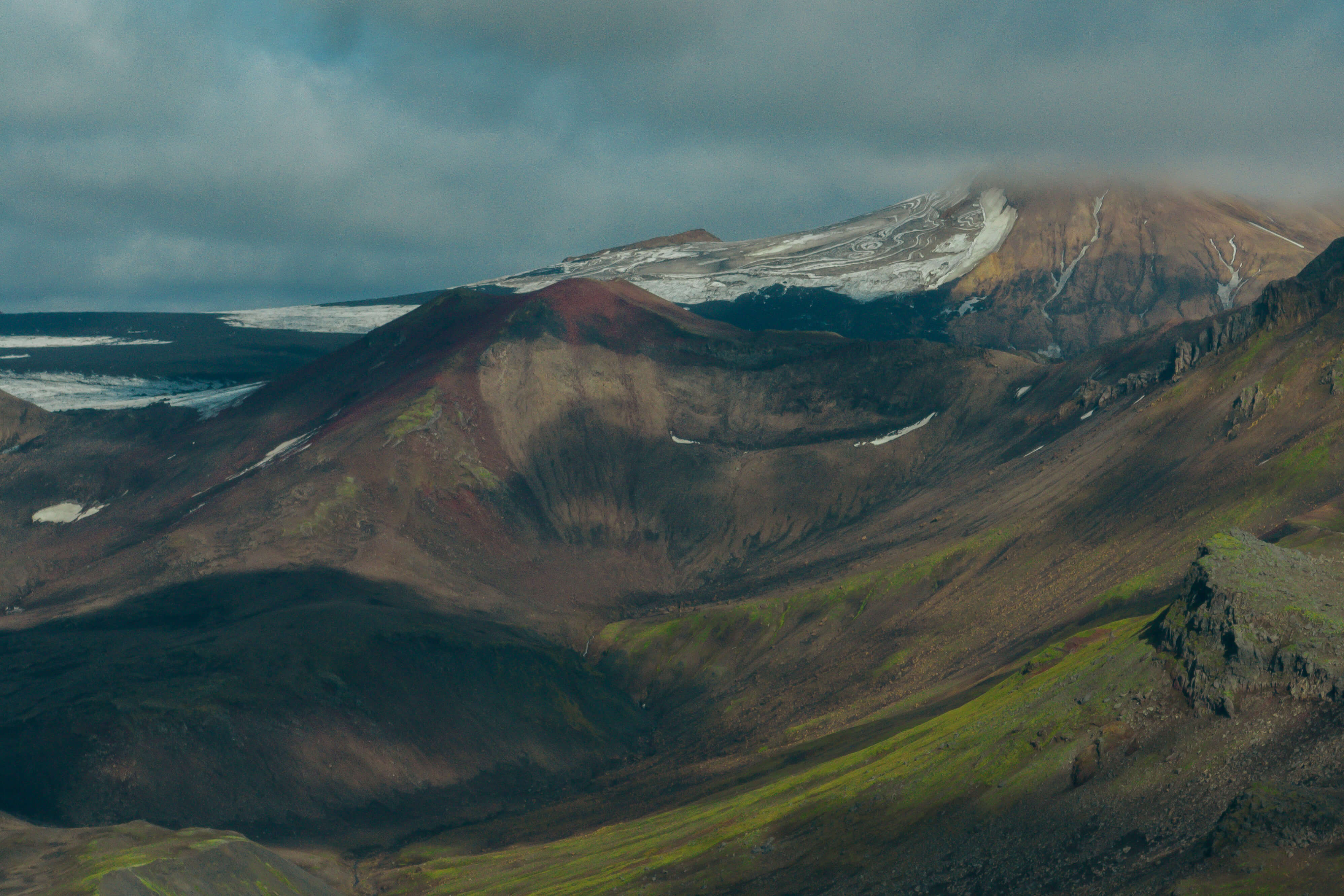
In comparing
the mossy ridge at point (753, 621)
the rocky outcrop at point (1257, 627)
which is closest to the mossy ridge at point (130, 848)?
the rocky outcrop at point (1257, 627)

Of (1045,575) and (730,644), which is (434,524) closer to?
(730,644)

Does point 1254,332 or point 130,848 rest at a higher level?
point 1254,332

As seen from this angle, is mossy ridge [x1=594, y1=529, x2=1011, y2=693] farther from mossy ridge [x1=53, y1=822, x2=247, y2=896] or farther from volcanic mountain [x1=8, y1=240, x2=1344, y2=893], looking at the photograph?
mossy ridge [x1=53, y1=822, x2=247, y2=896]

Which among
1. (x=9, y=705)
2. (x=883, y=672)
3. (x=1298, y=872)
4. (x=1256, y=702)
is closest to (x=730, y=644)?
(x=883, y=672)

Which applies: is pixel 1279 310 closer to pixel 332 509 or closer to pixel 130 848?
pixel 332 509

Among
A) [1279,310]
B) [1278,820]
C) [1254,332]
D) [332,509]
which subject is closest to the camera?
[1278,820]

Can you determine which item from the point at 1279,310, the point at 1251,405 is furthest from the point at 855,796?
the point at 1279,310
